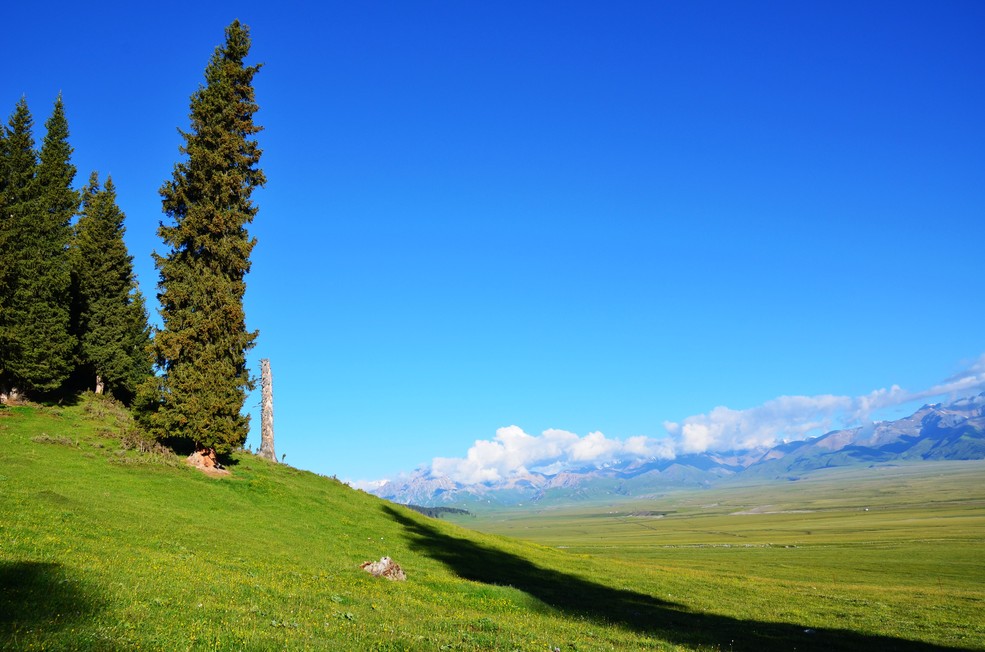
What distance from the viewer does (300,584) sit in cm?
2091

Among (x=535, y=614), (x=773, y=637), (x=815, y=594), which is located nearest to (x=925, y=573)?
(x=815, y=594)

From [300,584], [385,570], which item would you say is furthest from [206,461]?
[300,584]

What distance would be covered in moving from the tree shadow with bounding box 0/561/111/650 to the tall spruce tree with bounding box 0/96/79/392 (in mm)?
33779

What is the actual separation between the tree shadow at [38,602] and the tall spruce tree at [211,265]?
84.6 ft

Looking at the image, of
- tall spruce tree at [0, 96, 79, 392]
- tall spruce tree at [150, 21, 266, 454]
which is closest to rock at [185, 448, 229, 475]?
tall spruce tree at [150, 21, 266, 454]

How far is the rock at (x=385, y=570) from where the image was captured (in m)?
A: 25.9

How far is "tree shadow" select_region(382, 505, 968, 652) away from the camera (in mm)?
23344

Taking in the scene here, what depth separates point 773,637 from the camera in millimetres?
24547

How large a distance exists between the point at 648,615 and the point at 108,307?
164 feet

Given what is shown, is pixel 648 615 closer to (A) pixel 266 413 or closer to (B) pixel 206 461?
(B) pixel 206 461

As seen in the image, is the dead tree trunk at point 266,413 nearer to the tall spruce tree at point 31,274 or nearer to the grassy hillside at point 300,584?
the grassy hillside at point 300,584

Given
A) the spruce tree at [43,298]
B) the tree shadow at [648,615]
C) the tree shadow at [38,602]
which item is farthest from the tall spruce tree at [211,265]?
the tree shadow at [38,602]

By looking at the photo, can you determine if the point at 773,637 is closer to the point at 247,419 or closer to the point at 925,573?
the point at 247,419

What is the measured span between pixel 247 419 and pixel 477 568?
61.7 ft
